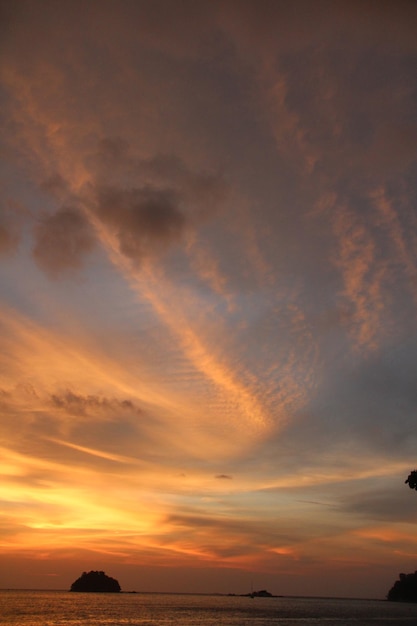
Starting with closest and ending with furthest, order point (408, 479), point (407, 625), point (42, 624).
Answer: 1. point (408, 479)
2. point (407, 625)
3. point (42, 624)

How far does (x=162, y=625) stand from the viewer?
11550 cm

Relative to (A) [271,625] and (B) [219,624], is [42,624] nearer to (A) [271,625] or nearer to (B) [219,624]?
(B) [219,624]

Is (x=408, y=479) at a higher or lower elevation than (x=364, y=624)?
higher

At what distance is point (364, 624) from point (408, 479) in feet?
204

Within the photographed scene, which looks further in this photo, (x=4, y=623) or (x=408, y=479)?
(x=4, y=623)

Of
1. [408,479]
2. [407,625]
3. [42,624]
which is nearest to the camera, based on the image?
[408,479]

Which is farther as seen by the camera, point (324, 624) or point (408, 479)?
point (324, 624)

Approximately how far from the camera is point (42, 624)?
11206 centimetres

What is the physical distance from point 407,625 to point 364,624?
44.0 ft

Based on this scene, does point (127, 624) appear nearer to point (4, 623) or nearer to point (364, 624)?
point (4, 623)

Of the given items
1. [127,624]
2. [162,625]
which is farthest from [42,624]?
[162,625]

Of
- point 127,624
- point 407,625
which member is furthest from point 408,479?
point 127,624

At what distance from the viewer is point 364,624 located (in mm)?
114625

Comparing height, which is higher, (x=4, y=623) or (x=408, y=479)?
(x=408, y=479)
